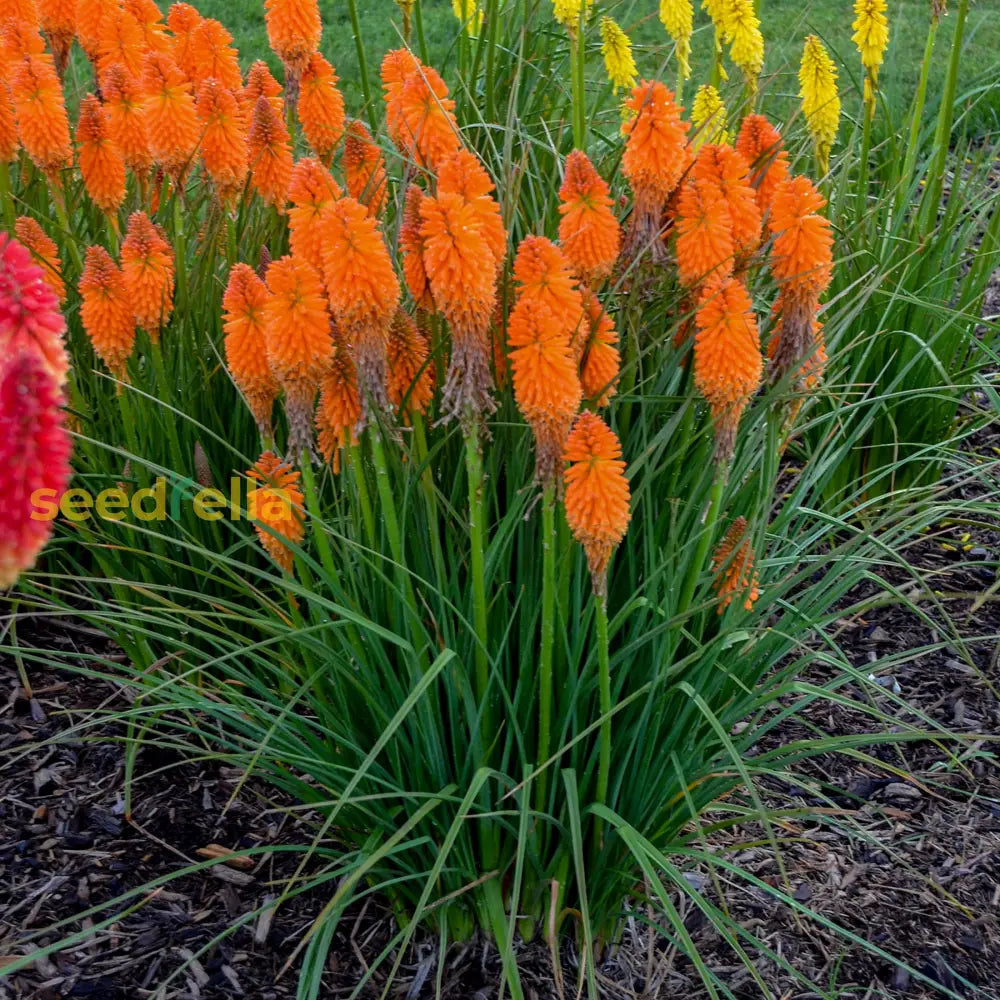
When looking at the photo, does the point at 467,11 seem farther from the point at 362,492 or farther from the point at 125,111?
the point at 362,492

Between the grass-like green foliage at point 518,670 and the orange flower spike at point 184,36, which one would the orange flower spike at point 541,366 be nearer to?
the grass-like green foliage at point 518,670

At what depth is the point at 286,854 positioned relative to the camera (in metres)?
2.63

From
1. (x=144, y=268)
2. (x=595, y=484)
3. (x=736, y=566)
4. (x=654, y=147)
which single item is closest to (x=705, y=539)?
(x=736, y=566)

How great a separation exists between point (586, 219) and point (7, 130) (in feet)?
5.05

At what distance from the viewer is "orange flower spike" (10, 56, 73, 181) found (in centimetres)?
267

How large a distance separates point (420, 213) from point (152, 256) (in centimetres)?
81

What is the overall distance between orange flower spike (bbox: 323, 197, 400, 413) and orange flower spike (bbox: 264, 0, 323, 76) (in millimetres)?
1083

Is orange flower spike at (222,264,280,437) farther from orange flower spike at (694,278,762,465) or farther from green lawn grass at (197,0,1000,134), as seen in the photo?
green lawn grass at (197,0,1000,134)

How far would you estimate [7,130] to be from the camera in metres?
2.74

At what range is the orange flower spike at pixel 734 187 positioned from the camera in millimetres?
1984

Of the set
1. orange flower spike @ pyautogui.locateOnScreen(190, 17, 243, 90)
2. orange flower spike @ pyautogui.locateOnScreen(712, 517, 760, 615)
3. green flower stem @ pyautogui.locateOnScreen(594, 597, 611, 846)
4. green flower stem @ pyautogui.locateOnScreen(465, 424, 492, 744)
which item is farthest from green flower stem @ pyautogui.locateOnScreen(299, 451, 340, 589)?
orange flower spike @ pyautogui.locateOnScreen(190, 17, 243, 90)

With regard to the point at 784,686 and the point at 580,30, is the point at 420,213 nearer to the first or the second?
the point at 580,30

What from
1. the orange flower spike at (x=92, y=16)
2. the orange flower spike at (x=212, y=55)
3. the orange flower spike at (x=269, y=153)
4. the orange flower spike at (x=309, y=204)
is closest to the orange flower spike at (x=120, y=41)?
the orange flower spike at (x=92, y=16)

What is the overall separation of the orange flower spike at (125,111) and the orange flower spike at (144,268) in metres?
0.33
